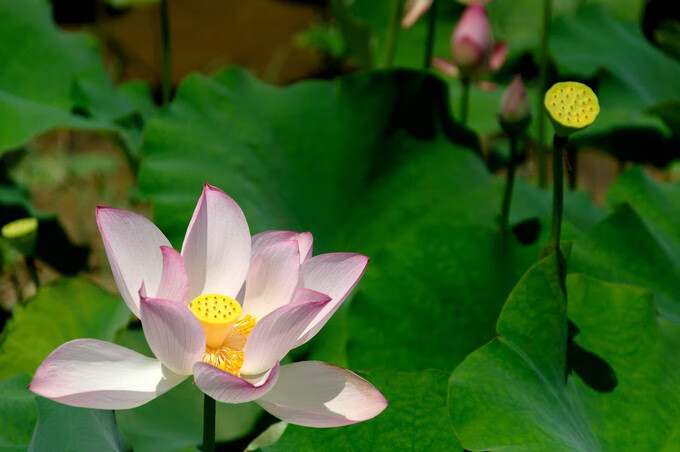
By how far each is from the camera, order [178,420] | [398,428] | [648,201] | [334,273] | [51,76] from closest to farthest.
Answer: [334,273] < [398,428] < [178,420] < [648,201] < [51,76]

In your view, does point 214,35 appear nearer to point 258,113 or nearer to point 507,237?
point 258,113

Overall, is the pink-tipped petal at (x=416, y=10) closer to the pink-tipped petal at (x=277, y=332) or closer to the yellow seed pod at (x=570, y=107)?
the yellow seed pod at (x=570, y=107)

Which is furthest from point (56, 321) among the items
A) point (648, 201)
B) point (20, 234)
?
point (648, 201)

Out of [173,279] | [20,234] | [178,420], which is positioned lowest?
[178,420]

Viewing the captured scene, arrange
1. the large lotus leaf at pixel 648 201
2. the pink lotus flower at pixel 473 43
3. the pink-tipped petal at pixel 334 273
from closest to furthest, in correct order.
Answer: the pink-tipped petal at pixel 334 273
the large lotus leaf at pixel 648 201
the pink lotus flower at pixel 473 43

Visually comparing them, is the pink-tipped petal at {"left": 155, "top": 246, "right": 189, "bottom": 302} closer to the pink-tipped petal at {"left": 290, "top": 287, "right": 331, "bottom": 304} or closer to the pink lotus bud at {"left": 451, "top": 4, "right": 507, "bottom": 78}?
the pink-tipped petal at {"left": 290, "top": 287, "right": 331, "bottom": 304}

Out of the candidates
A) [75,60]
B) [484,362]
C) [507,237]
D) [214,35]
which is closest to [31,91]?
[75,60]

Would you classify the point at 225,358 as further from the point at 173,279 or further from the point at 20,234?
the point at 20,234

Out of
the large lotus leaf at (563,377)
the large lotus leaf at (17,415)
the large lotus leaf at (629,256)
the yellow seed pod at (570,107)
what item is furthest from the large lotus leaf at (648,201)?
the large lotus leaf at (17,415)
